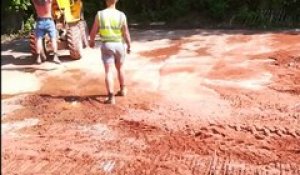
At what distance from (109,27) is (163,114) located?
53.1 inches

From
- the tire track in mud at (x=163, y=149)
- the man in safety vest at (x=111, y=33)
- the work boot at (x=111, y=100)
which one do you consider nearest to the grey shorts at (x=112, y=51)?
the man in safety vest at (x=111, y=33)

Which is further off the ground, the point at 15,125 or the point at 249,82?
the point at 249,82

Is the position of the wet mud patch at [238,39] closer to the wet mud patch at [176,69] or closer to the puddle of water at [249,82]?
the wet mud patch at [176,69]

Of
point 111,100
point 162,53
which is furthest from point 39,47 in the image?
point 111,100

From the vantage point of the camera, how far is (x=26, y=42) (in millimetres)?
10711

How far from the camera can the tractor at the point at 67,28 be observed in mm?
8484

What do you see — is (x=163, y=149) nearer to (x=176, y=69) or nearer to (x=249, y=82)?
(x=249, y=82)

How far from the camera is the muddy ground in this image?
4.50 meters

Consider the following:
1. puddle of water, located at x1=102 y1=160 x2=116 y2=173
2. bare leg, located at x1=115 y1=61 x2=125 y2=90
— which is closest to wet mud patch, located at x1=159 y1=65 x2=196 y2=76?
bare leg, located at x1=115 y1=61 x2=125 y2=90

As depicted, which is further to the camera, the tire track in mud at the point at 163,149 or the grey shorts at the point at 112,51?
the grey shorts at the point at 112,51

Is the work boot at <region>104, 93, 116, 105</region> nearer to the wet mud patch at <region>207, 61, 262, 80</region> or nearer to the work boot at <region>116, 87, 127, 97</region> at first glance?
the work boot at <region>116, 87, 127, 97</region>

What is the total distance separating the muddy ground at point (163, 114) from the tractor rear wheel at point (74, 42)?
6.6 inches

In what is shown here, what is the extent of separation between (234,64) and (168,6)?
5402mm

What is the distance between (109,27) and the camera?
5.99 metres
